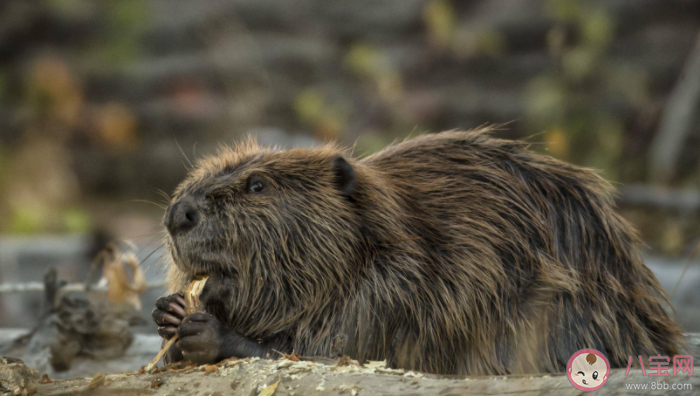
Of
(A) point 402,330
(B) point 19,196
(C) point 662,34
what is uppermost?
(C) point 662,34

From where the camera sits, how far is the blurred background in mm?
8141

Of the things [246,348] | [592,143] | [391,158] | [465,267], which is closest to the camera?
[246,348]

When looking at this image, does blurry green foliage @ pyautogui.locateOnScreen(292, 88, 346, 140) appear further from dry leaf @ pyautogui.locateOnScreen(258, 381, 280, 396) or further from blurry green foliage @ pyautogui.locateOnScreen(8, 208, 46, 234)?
dry leaf @ pyautogui.locateOnScreen(258, 381, 280, 396)

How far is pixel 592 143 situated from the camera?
7.86 m

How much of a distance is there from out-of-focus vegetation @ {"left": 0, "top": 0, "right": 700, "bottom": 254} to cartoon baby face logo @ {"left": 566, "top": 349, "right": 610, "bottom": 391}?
21.2 feet

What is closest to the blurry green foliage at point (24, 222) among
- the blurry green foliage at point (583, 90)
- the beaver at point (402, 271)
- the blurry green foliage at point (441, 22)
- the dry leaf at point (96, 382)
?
the blurry green foliage at point (441, 22)

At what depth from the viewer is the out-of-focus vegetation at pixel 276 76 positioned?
8281mm

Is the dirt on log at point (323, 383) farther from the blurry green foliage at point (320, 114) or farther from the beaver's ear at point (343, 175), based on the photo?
the blurry green foliage at point (320, 114)

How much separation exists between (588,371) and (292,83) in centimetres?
830

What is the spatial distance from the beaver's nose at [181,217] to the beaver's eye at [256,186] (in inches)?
8.9

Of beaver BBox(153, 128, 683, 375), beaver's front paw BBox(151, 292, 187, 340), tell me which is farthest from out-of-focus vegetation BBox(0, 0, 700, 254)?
beaver's front paw BBox(151, 292, 187, 340)

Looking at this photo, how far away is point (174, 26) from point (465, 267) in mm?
8930

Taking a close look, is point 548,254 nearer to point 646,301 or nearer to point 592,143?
point 646,301

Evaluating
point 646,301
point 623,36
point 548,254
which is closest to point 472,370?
point 548,254
